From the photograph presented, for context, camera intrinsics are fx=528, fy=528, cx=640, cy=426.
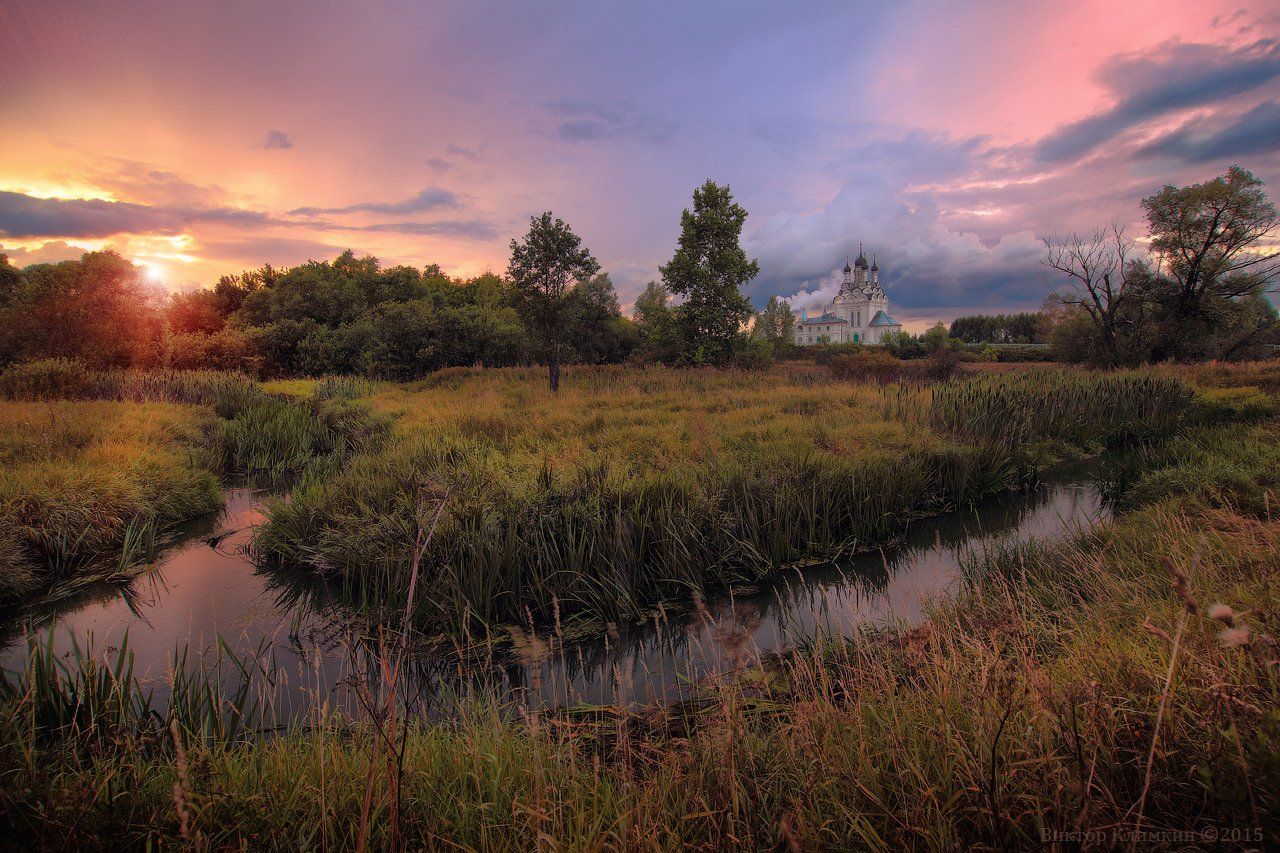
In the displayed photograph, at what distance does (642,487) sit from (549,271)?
1191 cm

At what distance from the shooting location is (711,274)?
91.8 ft

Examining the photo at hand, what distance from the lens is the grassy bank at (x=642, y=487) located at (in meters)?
5.59

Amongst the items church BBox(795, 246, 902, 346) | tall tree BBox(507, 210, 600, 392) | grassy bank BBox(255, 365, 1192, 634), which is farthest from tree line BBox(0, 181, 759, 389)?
church BBox(795, 246, 902, 346)

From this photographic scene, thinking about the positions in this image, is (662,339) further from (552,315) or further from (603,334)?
(552,315)

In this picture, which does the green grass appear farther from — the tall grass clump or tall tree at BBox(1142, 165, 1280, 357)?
tall tree at BBox(1142, 165, 1280, 357)

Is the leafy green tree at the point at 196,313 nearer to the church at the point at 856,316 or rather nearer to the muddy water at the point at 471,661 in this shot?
the muddy water at the point at 471,661

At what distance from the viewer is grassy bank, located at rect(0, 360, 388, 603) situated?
637cm

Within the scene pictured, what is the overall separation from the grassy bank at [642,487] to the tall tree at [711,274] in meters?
14.6

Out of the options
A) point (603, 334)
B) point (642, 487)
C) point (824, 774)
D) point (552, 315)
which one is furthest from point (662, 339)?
point (824, 774)

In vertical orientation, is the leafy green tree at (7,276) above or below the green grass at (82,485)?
above

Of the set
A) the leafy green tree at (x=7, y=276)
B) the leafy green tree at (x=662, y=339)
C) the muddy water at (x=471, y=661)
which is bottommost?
the muddy water at (x=471, y=661)

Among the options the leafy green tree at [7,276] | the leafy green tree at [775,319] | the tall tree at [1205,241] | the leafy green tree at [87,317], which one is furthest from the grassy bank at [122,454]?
the leafy green tree at [775,319]

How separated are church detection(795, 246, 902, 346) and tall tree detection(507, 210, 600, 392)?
99700 mm

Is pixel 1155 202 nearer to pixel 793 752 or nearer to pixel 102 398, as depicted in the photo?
pixel 793 752
